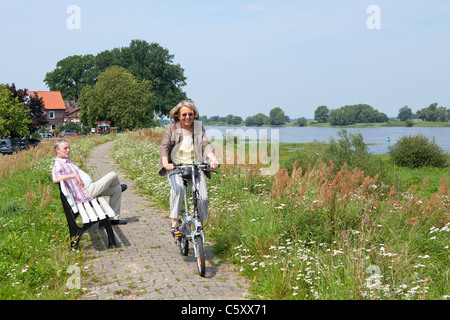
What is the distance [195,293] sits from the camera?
4.16 meters

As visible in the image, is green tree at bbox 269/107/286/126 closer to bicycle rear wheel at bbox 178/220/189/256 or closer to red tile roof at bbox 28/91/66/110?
red tile roof at bbox 28/91/66/110

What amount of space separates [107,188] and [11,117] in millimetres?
38773

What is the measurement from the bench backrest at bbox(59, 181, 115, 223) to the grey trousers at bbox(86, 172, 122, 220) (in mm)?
395

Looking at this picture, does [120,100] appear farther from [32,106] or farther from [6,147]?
[6,147]

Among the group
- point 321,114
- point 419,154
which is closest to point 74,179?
point 419,154

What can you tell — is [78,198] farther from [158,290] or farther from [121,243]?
[158,290]

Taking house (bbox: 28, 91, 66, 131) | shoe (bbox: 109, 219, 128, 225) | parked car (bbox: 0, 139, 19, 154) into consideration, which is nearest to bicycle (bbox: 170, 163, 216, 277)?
shoe (bbox: 109, 219, 128, 225)

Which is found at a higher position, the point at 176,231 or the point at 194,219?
the point at 194,219

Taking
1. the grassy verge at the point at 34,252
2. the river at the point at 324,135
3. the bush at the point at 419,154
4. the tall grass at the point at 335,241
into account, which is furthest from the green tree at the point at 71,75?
the tall grass at the point at 335,241

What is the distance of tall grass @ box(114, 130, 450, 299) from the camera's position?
3.89 m

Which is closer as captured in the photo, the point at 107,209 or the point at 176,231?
the point at 176,231

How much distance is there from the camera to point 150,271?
4785 mm
